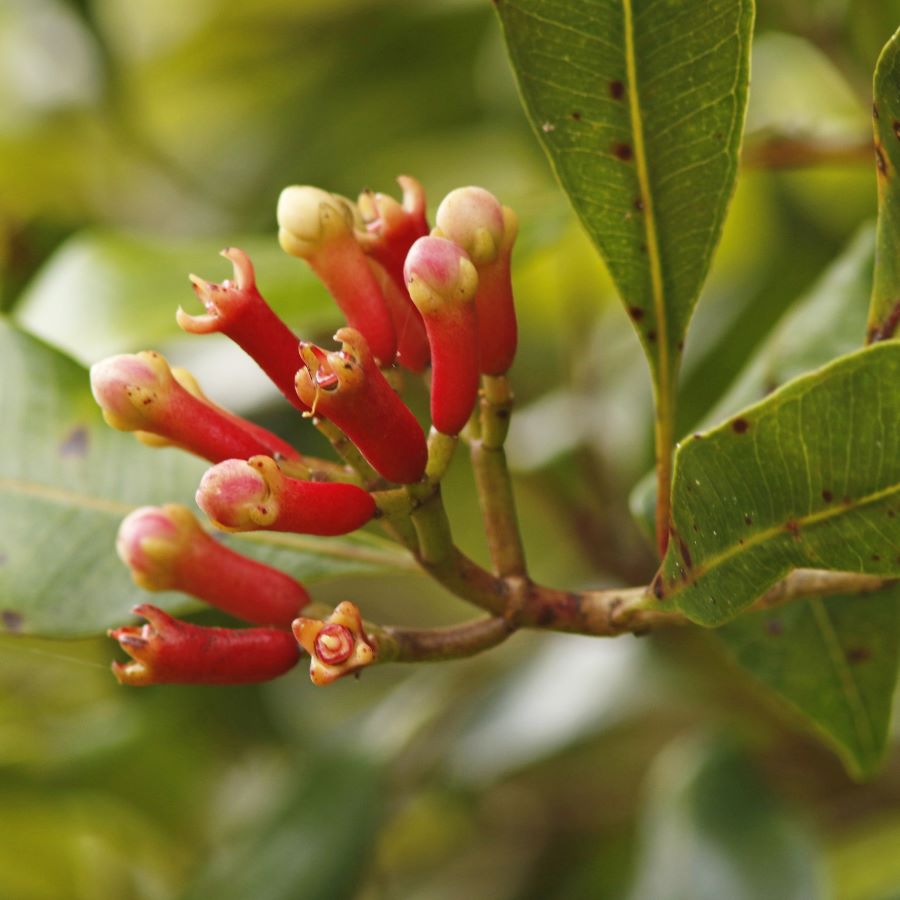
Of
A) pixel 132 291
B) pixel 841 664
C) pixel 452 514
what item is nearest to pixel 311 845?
pixel 452 514

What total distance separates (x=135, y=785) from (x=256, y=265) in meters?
1.02

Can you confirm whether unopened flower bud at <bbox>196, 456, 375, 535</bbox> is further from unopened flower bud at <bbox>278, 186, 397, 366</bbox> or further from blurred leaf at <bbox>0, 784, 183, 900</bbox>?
blurred leaf at <bbox>0, 784, 183, 900</bbox>

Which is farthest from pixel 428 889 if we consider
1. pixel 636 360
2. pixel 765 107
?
pixel 765 107

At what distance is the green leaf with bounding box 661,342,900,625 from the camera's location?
67 centimetres

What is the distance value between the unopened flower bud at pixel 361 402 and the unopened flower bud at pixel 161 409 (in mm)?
94

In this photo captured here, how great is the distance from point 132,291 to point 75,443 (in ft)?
0.87

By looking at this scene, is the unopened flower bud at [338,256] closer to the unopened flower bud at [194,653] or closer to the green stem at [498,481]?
the green stem at [498,481]

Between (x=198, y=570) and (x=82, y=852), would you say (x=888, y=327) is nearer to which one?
(x=198, y=570)

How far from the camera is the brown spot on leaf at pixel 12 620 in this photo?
96 centimetres

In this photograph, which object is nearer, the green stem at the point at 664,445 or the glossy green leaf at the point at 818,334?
the green stem at the point at 664,445

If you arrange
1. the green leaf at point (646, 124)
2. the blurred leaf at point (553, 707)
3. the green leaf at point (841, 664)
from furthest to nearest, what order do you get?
the blurred leaf at point (553, 707) → the green leaf at point (841, 664) → the green leaf at point (646, 124)

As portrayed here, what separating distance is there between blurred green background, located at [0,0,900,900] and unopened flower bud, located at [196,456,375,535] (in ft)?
1.54

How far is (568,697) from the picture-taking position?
1818 millimetres

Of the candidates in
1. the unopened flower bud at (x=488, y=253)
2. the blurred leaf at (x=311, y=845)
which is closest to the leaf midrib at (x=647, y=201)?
the unopened flower bud at (x=488, y=253)
